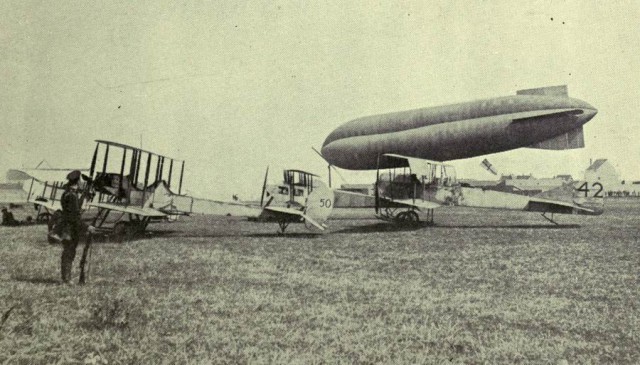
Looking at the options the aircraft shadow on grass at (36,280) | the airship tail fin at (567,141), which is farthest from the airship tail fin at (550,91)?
the aircraft shadow on grass at (36,280)

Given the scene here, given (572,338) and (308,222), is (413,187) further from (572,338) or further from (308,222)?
(572,338)

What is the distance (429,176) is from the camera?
60.7 feet

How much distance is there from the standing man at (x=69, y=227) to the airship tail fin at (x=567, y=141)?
16.7 metres

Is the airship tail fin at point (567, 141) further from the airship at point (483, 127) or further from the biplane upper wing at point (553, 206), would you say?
the biplane upper wing at point (553, 206)

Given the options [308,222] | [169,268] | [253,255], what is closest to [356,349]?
[169,268]

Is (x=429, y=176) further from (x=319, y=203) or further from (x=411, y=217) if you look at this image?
(x=319, y=203)

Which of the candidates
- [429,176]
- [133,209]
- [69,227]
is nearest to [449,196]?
[429,176]

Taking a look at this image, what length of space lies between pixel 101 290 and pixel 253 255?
4.13m

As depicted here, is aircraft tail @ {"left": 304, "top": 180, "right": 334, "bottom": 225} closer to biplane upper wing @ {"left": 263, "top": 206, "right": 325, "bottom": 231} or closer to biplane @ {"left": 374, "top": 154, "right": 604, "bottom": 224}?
biplane upper wing @ {"left": 263, "top": 206, "right": 325, "bottom": 231}

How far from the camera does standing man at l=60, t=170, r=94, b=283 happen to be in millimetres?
6668

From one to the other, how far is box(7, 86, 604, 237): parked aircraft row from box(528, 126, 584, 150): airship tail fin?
0.03 m

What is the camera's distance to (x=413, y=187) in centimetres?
1856

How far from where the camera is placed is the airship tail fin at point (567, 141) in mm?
17094

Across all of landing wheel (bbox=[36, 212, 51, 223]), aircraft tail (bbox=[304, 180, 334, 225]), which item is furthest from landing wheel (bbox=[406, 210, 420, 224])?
landing wheel (bbox=[36, 212, 51, 223])
